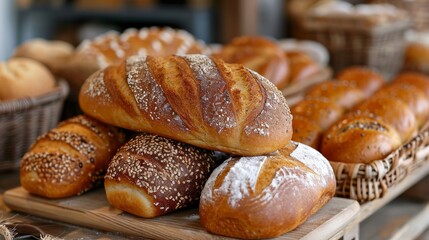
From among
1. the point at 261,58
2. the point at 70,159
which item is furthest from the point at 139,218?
the point at 261,58

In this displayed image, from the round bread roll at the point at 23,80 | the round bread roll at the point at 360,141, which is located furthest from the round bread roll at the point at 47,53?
the round bread roll at the point at 360,141

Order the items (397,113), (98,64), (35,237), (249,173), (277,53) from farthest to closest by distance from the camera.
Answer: (277,53) < (98,64) < (397,113) < (35,237) < (249,173)

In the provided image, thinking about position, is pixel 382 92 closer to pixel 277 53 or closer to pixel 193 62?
pixel 277 53

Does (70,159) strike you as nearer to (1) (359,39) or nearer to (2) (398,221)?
(2) (398,221)

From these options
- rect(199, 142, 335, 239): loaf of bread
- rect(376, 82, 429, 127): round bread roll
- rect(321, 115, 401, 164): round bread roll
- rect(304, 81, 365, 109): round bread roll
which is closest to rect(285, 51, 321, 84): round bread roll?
rect(304, 81, 365, 109): round bread roll

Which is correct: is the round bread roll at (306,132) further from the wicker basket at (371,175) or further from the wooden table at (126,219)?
the wooden table at (126,219)

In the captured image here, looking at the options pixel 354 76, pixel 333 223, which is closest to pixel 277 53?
pixel 354 76
